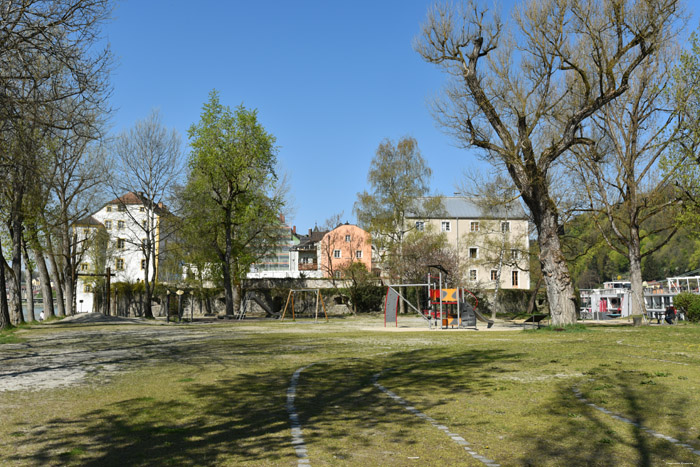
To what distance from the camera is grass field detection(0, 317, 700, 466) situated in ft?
18.7

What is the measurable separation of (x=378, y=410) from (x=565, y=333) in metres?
16.2

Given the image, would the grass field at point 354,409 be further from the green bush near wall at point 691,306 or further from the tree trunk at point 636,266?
the tree trunk at point 636,266

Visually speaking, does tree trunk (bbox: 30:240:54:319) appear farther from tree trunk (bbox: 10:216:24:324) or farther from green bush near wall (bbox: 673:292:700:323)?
green bush near wall (bbox: 673:292:700:323)

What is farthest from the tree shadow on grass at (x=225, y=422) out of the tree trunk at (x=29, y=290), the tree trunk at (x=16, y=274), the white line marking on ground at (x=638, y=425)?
the tree trunk at (x=29, y=290)

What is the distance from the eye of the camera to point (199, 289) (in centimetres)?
5506

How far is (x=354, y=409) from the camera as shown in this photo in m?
7.95

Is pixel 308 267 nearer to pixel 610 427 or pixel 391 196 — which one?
pixel 391 196

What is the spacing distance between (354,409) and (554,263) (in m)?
18.5

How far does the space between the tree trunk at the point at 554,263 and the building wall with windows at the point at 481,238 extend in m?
27.3

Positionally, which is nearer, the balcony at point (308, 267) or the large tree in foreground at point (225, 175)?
the large tree in foreground at point (225, 175)

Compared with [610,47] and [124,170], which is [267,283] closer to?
[124,170]

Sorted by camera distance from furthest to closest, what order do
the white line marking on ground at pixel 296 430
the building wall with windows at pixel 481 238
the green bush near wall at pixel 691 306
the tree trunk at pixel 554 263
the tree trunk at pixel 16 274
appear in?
the building wall with windows at pixel 481 238 < the green bush near wall at pixel 691 306 < the tree trunk at pixel 16 274 < the tree trunk at pixel 554 263 < the white line marking on ground at pixel 296 430

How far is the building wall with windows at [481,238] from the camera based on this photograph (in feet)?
178

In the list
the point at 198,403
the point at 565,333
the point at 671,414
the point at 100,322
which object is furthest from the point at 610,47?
the point at 100,322
